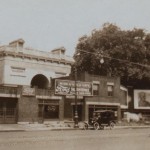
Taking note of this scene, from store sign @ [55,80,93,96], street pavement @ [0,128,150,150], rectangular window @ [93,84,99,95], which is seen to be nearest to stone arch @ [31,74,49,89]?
rectangular window @ [93,84,99,95]

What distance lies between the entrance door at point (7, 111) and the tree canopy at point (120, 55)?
23.6 m

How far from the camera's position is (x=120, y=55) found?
58.2 meters

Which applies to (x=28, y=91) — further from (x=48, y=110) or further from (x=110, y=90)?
(x=110, y=90)

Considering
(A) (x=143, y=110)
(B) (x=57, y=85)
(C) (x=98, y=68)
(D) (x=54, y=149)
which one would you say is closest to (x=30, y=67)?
(B) (x=57, y=85)

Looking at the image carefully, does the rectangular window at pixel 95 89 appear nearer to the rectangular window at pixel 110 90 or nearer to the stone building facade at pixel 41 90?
the stone building facade at pixel 41 90

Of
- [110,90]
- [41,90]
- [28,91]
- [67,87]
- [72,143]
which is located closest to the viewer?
[72,143]

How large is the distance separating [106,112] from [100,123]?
50.2 inches

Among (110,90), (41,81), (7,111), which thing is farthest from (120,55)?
(7,111)

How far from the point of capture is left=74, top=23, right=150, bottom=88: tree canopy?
5772cm

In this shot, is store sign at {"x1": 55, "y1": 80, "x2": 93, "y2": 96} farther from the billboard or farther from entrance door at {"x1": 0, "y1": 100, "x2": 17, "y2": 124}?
the billboard

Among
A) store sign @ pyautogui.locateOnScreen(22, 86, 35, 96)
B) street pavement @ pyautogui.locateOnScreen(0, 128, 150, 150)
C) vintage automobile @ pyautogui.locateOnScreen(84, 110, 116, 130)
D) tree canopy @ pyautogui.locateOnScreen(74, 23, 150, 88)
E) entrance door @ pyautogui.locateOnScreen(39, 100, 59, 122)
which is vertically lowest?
street pavement @ pyautogui.locateOnScreen(0, 128, 150, 150)

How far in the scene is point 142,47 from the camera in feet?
191

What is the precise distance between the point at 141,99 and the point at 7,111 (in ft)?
81.4

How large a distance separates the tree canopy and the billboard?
389cm
